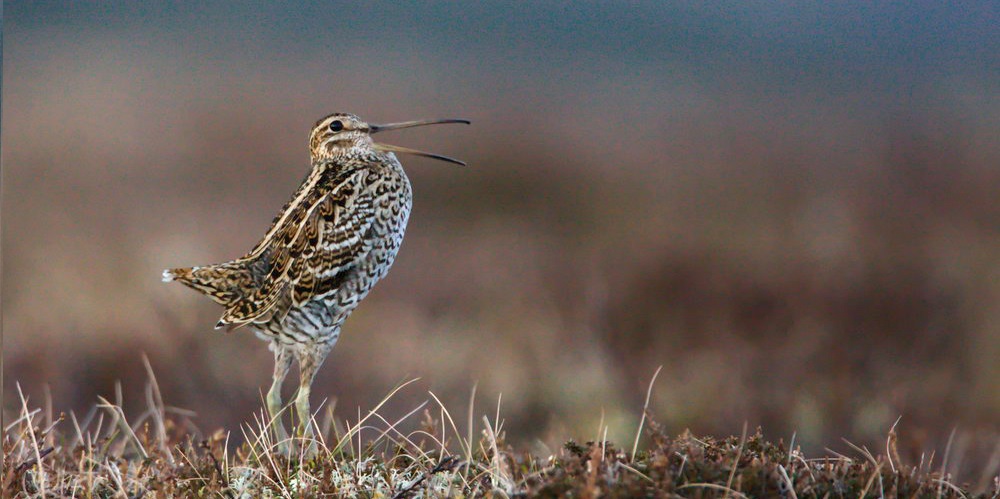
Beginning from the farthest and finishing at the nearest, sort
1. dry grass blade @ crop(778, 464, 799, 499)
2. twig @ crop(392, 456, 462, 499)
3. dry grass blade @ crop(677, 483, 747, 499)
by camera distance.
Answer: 1. twig @ crop(392, 456, 462, 499)
2. dry grass blade @ crop(778, 464, 799, 499)
3. dry grass blade @ crop(677, 483, 747, 499)

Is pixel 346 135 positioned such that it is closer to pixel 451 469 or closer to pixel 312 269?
pixel 312 269

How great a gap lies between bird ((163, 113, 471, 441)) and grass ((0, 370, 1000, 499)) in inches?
15.4

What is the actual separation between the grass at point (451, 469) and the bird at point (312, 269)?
391 mm

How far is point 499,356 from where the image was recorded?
714cm

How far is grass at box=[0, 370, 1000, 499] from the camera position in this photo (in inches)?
140

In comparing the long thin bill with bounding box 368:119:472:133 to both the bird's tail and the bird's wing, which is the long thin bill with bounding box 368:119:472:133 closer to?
the bird's wing

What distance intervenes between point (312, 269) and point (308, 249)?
88 mm

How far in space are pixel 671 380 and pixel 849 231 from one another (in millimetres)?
1642

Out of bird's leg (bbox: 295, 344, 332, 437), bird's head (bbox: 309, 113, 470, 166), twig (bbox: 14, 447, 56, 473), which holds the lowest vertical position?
twig (bbox: 14, 447, 56, 473)

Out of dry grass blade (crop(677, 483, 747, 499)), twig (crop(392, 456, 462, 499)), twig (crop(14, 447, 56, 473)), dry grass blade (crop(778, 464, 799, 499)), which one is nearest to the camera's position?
dry grass blade (crop(677, 483, 747, 499))

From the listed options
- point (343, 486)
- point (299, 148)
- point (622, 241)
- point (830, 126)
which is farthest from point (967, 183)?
point (343, 486)

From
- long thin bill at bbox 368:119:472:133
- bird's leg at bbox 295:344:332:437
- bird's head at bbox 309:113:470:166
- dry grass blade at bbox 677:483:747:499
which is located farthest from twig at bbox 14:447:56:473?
dry grass blade at bbox 677:483:747:499

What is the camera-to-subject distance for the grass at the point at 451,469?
11.6 ft

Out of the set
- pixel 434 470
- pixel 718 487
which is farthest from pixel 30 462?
pixel 718 487
